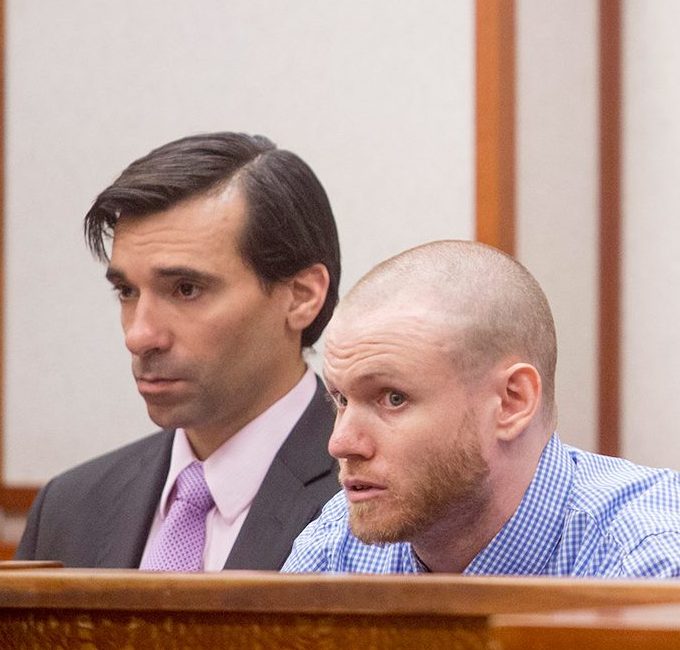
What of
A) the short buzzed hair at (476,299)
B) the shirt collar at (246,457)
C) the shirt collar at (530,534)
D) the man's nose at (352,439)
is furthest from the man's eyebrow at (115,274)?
the shirt collar at (530,534)

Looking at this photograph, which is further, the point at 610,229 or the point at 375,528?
the point at 610,229

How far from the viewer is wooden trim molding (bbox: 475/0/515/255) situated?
8.58 feet

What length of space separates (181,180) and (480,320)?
0.77 meters

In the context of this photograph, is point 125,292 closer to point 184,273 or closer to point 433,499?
point 184,273

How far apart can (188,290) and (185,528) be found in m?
0.36

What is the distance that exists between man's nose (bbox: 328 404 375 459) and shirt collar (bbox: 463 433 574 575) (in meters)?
0.17

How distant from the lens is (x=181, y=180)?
2.15 metres

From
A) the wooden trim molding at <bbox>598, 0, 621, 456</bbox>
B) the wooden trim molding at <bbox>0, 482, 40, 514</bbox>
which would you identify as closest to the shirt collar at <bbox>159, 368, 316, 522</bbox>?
the wooden trim molding at <bbox>598, 0, 621, 456</bbox>

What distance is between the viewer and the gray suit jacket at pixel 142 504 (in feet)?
6.57

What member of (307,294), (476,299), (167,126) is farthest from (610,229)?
(476,299)

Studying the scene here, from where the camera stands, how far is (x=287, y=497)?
2039 mm

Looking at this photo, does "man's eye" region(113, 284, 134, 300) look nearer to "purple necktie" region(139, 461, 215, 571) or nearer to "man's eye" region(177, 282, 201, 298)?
"man's eye" region(177, 282, 201, 298)

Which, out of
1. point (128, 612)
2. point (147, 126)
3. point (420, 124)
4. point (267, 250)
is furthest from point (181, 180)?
point (128, 612)

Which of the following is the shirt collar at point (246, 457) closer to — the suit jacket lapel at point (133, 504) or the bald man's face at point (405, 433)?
the suit jacket lapel at point (133, 504)
